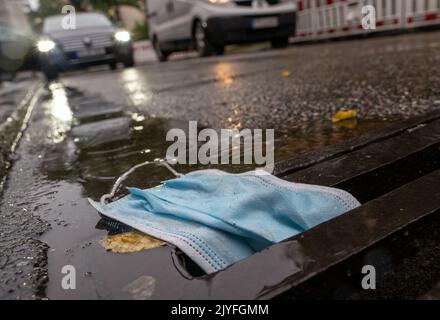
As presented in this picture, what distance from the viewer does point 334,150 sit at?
5.02 feet

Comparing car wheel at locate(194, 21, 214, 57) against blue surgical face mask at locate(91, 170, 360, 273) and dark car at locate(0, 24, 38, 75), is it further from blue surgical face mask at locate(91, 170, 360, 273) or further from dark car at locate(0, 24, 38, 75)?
blue surgical face mask at locate(91, 170, 360, 273)

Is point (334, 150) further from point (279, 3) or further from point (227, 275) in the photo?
point (279, 3)

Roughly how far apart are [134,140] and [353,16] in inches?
376

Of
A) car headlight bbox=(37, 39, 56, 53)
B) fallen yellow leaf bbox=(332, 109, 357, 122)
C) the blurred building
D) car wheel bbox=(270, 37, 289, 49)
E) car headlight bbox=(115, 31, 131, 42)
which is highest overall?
the blurred building

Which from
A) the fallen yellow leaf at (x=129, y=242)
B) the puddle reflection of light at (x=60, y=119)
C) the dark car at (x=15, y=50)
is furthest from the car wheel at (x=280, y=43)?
the fallen yellow leaf at (x=129, y=242)

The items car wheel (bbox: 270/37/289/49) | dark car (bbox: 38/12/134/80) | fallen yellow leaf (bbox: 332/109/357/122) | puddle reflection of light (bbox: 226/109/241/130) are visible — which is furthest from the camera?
car wheel (bbox: 270/37/289/49)

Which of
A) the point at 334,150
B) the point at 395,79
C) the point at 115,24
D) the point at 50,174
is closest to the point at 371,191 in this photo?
the point at 334,150

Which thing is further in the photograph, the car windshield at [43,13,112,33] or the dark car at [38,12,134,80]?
the car windshield at [43,13,112,33]

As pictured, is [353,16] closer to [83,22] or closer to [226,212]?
[83,22]

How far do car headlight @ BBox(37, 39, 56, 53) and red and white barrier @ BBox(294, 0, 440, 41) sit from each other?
20.8ft

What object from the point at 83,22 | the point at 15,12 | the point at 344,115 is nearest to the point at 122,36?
the point at 83,22

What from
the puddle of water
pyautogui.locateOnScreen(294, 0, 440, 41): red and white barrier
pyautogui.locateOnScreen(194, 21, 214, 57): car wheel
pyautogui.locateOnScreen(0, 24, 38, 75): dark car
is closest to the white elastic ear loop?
the puddle of water

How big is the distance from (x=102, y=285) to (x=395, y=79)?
2.93 m

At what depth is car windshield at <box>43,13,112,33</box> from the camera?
9078 mm
